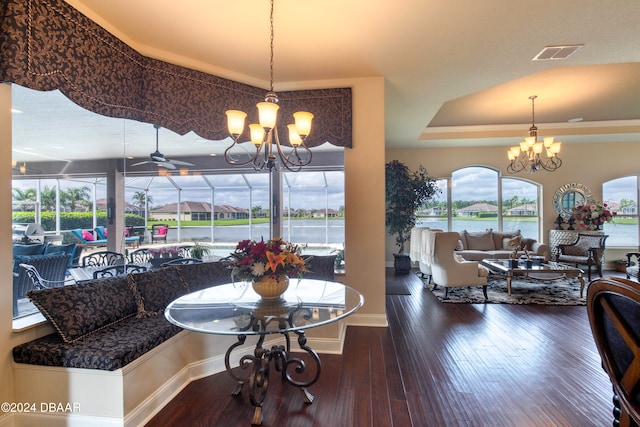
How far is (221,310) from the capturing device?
2.08 meters

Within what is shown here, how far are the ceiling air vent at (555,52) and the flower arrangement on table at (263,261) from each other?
3.14 m

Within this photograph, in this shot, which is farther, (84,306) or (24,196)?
(24,196)

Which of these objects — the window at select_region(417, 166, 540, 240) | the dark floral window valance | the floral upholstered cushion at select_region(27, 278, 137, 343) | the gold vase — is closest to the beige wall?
the window at select_region(417, 166, 540, 240)

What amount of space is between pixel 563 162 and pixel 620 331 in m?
7.93

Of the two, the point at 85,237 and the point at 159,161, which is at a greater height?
the point at 159,161

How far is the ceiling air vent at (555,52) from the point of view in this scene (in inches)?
113

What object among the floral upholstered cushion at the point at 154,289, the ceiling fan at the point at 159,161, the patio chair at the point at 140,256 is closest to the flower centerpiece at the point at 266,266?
the floral upholstered cushion at the point at 154,289

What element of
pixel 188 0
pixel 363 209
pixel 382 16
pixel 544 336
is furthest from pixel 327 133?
pixel 544 336

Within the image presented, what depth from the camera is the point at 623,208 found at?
6914 mm

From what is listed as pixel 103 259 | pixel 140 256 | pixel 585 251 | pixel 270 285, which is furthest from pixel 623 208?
pixel 103 259

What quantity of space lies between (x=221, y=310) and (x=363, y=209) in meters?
2.03

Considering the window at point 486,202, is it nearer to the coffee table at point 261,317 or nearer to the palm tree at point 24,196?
the coffee table at point 261,317

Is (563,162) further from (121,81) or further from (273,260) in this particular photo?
(121,81)

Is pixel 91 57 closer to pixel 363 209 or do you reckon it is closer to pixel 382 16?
pixel 382 16
